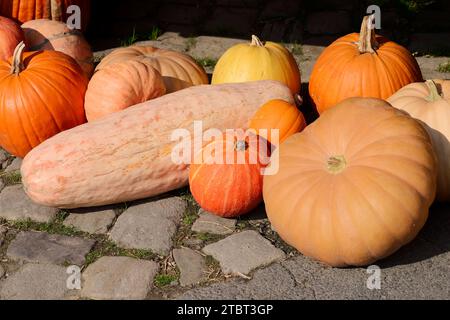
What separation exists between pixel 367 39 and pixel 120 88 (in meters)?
1.51

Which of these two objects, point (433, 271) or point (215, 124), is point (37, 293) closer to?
point (215, 124)

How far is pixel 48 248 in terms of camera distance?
140 inches

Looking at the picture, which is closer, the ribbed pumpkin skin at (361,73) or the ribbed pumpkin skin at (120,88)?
the ribbed pumpkin skin at (120,88)

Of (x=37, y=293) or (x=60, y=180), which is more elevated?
(x=60, y=180)

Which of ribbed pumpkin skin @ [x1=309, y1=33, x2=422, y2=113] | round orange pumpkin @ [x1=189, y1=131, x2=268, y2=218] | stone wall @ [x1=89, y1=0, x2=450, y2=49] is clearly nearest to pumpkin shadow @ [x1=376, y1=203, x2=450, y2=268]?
round orange pumpkin @ [x1=189, y1=131, x2=268, y2=218]

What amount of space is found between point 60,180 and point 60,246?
0.36 metres

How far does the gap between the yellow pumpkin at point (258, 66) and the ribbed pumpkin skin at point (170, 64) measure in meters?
0.16

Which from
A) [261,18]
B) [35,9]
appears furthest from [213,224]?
[261,18]

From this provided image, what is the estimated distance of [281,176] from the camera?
343cm

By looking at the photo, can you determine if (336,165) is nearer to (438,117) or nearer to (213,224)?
(438,117)

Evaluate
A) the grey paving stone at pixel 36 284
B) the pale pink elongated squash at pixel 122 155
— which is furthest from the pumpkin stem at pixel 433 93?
the grey paving stone at pixel 36 284

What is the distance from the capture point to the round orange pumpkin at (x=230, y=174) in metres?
3.60

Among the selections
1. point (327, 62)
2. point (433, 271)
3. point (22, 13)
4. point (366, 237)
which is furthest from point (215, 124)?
point (22, 13)

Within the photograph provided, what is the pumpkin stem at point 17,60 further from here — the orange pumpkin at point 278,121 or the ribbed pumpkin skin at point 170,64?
the orange pumpkin at point 278,121
